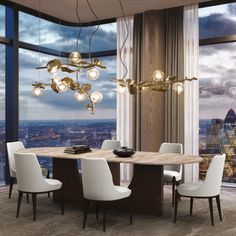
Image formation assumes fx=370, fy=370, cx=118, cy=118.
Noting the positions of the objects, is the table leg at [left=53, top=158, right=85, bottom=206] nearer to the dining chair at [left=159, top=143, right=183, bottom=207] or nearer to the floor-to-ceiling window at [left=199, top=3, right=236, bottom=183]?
the dining chair at [left=159, top=143, right=183, bottom=207]

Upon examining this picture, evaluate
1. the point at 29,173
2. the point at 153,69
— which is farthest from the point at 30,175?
the point at 153,69

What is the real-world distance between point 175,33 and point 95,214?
12.2ft

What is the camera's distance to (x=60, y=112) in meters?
8.16

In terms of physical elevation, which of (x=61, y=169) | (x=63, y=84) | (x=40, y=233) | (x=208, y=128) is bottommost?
(x=40, y=233)

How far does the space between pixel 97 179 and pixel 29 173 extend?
3.10 feet

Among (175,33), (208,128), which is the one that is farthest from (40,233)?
(175,33)

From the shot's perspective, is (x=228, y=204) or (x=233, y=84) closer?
(x=228, y=204)

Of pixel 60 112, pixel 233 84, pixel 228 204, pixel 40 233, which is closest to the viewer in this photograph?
pixel 40 233

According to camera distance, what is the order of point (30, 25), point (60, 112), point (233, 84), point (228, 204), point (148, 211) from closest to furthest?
point (148, 211), point (228, 204), point (233, 84), point (30, 25), point (60, 112)

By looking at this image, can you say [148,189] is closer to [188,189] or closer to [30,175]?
[188,189]

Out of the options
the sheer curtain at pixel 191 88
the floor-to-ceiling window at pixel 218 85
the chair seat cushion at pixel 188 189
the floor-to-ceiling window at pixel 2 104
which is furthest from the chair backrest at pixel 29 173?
the floor-to-ceiling window at pixel 218 85

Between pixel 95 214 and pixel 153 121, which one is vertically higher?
pixel 153 121

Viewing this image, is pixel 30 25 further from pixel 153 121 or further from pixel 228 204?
pixel 228 204

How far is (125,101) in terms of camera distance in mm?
7465
